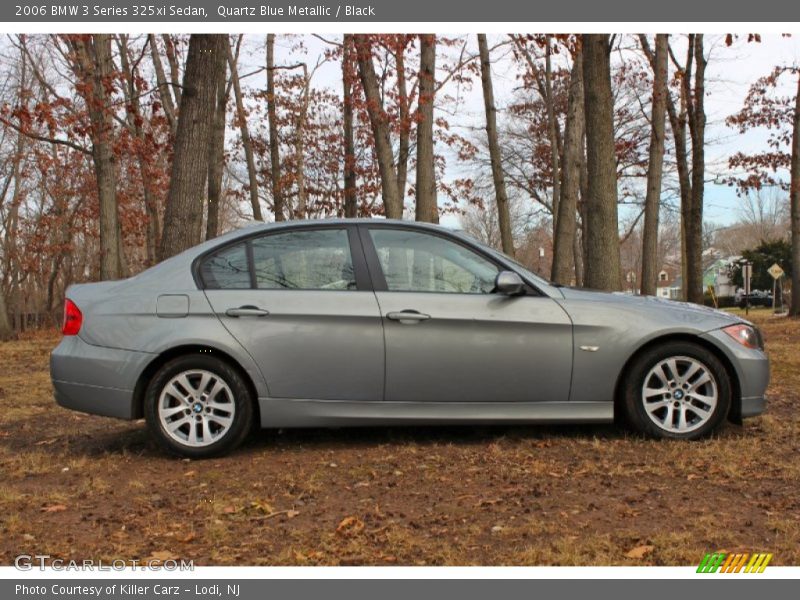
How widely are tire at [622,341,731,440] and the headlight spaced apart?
0.24 meters

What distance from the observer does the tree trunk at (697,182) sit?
742 inches

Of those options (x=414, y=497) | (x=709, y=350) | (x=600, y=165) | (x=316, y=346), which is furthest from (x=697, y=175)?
(x=414, y=497)

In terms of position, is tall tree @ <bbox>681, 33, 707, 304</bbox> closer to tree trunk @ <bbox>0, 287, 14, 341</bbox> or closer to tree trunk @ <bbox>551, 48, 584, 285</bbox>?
tree trunk @ <bbox>551, 48, 584, 285</bbox>

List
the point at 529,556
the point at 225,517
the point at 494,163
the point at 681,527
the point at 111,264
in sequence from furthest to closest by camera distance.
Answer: the point at 494,163
the point at 111,264
the point at 225,517
the point at 681,527
the point at 529,556

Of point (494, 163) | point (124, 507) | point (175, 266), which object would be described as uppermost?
point (494, 163)

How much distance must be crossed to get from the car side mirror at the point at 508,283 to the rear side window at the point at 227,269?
1771 millimetres

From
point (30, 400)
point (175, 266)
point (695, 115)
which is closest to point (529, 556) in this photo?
point (175, 266)

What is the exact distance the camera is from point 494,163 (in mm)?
22594

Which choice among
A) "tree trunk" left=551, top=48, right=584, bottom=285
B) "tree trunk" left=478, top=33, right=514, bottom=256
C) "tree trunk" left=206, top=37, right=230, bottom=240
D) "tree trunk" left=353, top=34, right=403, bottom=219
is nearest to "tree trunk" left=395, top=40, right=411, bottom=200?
"tree trunk" left=353, top=34, right=403, bottom=219

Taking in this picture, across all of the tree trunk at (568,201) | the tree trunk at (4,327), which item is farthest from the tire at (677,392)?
the tree trunk at (4,327)

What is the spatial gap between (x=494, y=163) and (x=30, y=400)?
16262 mm

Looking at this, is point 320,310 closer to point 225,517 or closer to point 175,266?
point 175,266

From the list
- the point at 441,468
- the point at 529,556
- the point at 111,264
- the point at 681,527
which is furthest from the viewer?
the point at 111,264

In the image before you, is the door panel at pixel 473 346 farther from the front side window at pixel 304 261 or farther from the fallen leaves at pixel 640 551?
the fallen leaves at pixel 640 551
